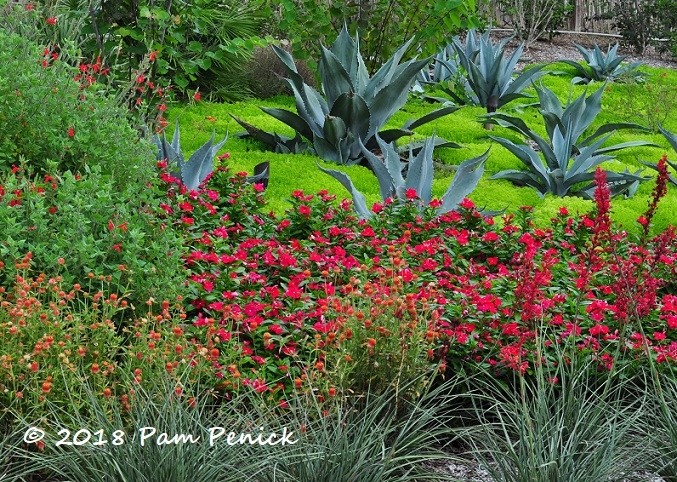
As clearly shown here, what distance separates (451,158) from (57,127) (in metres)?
3.92

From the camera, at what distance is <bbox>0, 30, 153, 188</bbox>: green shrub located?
14.5ft

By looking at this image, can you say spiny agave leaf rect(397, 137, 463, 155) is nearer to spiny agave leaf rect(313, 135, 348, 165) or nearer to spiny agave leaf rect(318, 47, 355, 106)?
spiny agave leaf rect(313, 135, 348, 165)

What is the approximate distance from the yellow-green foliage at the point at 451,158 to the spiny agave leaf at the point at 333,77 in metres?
0.58

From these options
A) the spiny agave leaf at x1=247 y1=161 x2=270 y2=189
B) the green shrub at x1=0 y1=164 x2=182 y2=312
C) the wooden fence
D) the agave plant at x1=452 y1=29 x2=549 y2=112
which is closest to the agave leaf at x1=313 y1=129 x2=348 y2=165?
the spiny agave leaf at x1=247 y1=161 x2=270 y2=189

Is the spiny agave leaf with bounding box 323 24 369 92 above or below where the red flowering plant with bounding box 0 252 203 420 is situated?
above

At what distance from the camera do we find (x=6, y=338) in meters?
2.97

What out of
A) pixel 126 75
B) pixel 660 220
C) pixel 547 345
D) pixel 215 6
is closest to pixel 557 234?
pixel 660 220

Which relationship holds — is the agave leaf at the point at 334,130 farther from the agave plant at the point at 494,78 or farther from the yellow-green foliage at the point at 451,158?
the agave plant at the point at 494,78

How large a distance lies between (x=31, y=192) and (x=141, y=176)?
0.74 meters

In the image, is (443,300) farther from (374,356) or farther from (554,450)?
(554,450)

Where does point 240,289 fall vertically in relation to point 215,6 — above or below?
below

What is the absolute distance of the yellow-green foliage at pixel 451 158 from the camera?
622cm

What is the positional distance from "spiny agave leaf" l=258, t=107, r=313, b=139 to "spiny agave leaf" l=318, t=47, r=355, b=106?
0.29 metres

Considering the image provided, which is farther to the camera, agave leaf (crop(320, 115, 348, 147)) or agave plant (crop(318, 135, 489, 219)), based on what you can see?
agave leaf (crop(320, 115, 348, 147))
